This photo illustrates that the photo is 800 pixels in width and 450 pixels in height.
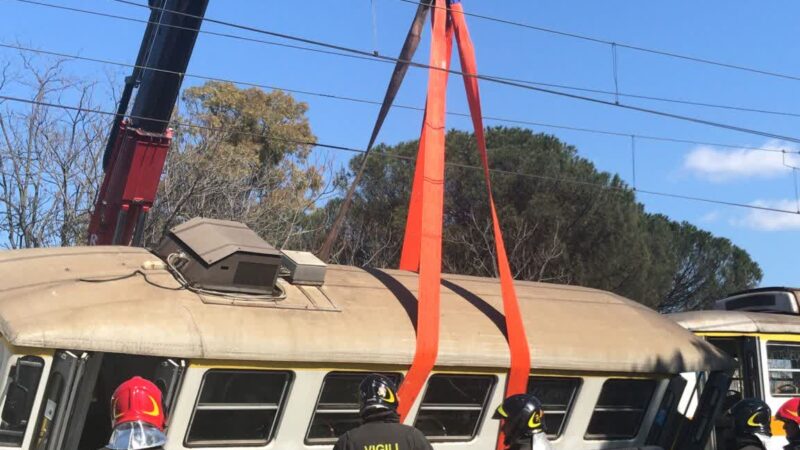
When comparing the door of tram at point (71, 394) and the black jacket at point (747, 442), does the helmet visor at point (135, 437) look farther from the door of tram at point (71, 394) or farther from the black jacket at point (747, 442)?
the black jacket at point (747, 442)

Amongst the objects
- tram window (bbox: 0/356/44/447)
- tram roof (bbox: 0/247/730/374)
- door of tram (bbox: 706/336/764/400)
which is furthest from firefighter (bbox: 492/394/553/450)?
door of tram (bbox: 706/336/764/400)

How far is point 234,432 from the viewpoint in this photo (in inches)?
237

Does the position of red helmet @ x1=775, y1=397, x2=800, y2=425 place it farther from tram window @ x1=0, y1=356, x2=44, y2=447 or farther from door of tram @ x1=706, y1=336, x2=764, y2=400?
tram window @ x1=0, y1=356, x2=44, y2=447

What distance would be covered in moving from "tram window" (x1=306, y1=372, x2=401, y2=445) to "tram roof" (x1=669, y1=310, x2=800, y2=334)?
524cm

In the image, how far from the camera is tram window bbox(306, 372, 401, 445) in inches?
250

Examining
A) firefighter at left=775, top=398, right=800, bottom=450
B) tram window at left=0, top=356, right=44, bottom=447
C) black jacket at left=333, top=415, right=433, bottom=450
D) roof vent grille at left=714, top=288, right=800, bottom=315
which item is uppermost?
roof vent grille at left=714, top=288, right=800, bottom=315

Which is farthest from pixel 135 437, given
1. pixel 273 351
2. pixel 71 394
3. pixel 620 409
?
pixel 620 409

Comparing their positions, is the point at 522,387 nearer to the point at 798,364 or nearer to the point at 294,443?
the point at 294,443

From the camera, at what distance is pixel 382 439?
4.25 meters

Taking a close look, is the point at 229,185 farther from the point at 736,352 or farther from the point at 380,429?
the point at 380,429

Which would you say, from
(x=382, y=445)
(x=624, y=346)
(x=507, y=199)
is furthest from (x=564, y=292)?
(x=507, y=199)

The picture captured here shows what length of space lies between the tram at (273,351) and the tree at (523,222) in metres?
15.0

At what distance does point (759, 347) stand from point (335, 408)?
622cm

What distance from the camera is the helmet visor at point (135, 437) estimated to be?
3.11 m
